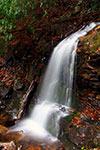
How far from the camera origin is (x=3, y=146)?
10.3 feet

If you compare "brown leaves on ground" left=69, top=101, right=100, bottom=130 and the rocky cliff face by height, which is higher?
the rocky cliff face

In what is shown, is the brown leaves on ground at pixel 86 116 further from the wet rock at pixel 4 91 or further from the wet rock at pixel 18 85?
the wet rock at pixel 4 91

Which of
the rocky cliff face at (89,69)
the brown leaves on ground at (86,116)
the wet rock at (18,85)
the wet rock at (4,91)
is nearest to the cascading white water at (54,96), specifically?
the rocky cliff face at (89,69)

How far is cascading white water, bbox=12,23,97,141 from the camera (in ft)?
13.9

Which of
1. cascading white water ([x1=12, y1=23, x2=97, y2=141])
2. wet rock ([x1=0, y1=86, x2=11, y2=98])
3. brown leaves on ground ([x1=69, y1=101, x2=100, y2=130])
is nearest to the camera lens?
brown leaves on ground ([x1=69, y1=101, x2=100, y2=130])

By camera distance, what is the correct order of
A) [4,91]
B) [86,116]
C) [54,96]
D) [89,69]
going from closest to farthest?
[86,116], [89,69], [54,96], [4,91]

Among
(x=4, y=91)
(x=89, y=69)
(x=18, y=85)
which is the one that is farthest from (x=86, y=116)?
(x=4, y=91)

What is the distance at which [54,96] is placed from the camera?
5352 millimetres

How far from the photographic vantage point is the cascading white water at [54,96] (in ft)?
13.9

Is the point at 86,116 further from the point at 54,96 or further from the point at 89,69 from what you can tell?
the point at 54,96

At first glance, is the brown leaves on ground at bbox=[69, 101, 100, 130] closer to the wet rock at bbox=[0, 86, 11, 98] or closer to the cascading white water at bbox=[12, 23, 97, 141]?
the cascading white water at bbox=[12, 23, 97, 141]

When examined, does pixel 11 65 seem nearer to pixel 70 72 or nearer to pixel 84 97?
pixel 70 72

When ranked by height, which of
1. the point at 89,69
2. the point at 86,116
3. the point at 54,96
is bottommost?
the point at 86,116

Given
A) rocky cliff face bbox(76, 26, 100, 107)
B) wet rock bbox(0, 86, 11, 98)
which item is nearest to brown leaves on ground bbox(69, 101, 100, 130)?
rocky cliff face bbox(76, 26, 100, 107)
